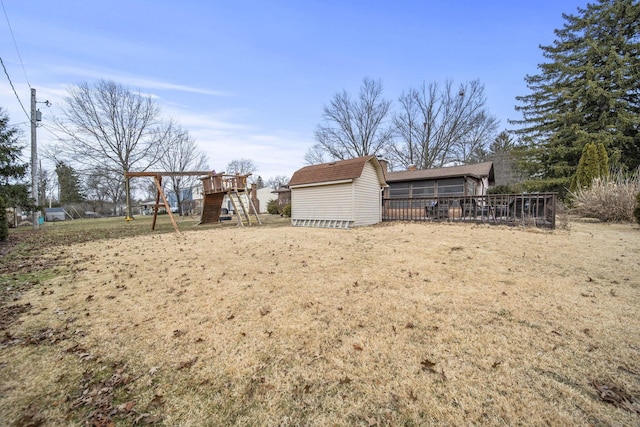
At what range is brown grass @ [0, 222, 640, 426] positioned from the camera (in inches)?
80.7

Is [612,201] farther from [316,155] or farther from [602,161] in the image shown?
[316,155]

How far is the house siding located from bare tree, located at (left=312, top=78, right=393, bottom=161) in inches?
725

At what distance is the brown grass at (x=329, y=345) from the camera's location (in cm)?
205

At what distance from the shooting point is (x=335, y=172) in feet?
43.2

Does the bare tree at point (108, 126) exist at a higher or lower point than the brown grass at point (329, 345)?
higher

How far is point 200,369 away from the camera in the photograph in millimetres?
2570

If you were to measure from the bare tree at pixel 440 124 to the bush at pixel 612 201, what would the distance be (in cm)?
1786

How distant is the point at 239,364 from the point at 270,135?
29006 millimetres

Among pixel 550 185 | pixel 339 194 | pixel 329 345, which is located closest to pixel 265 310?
pixel 329 345

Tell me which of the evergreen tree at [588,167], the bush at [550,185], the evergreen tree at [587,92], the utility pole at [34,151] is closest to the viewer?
the utility pole at [34,151]

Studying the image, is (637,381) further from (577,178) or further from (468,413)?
(577,178)

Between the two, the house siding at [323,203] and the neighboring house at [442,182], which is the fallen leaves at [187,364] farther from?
the neighboring house at [442,182]

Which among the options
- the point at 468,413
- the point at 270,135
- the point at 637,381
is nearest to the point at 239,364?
the point at 468,413

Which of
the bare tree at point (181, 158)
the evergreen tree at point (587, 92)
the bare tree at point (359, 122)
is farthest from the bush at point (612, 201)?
the bare tree at point (181, 158)
